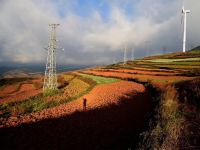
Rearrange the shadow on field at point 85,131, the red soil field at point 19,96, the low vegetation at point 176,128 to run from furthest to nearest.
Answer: the red soil field at point 19,96 → the shadow on field at point 85,131 → the low vegetation at point 176,128

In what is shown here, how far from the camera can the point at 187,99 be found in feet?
71.6

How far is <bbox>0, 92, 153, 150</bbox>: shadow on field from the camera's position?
1734 cm

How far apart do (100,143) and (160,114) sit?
14.8 feet

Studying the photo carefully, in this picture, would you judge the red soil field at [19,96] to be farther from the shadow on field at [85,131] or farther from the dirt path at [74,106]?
the shadow on field at [85,131]

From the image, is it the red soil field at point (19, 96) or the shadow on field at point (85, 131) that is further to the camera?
the red soil field at point (19, 96)

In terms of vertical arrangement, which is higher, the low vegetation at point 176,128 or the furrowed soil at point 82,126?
the low vegetation at point 176,128

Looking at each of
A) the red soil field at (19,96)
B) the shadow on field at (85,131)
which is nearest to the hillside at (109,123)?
the shadow on field at (85,131)

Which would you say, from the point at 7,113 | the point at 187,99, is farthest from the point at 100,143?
the point at 7,113

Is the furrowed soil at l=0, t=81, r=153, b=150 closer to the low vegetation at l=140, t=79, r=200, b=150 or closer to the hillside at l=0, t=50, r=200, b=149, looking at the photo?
the hillside at l=0, t=50, r=200, b=149

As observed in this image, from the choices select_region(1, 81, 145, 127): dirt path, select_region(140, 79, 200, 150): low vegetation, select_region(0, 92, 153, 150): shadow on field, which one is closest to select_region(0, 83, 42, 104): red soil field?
select_region(1, 81, 145, 127): dirt path

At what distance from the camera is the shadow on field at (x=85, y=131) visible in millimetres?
17344

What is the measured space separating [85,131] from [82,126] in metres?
0.95

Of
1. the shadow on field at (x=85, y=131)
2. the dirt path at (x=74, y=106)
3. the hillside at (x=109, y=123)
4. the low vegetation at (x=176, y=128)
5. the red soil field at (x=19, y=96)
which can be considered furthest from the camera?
the red soil field at (x=19, y=96)

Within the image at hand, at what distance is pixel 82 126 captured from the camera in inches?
818
